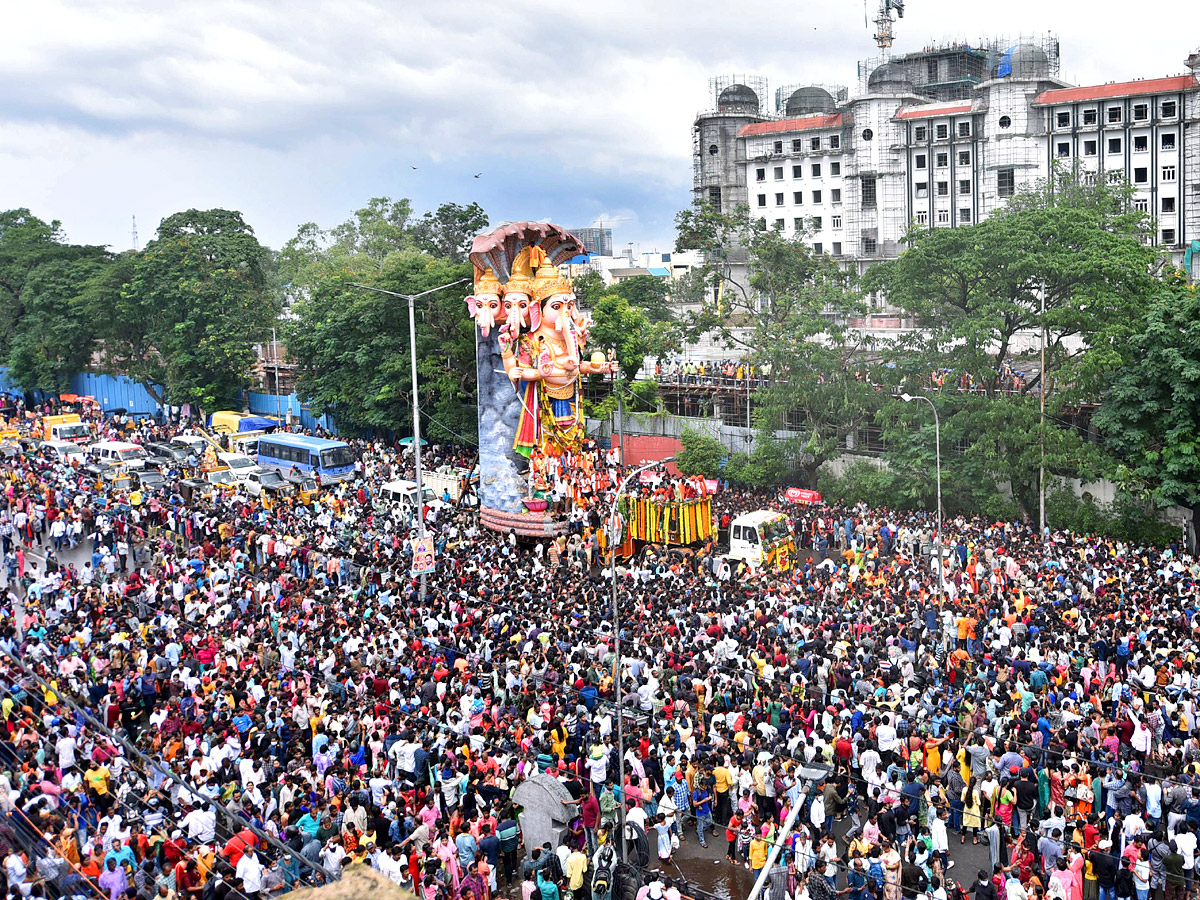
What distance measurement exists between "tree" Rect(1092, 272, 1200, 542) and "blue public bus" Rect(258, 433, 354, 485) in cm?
2590

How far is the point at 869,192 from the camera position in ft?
230

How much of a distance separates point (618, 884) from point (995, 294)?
24.2m

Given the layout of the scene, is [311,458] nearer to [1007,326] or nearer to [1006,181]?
[1007,326]

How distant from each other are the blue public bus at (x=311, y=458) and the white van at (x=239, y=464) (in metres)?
0.64

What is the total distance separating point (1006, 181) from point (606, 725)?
5560 centimetres

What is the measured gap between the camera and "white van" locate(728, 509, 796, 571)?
1188 inches

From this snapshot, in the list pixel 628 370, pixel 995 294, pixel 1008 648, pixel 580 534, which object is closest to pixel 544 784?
pixel 1008 648

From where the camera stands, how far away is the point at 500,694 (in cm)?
2025

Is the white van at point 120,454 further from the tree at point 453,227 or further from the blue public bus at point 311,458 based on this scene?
the tree at point 453,227

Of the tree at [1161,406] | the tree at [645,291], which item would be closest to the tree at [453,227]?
the tree at [645,291]

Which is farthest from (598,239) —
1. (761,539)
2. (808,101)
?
(761,539)

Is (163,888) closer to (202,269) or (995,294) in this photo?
(995,294)

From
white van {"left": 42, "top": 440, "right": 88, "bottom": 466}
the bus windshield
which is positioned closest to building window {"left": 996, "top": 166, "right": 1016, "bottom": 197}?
the bus windshield

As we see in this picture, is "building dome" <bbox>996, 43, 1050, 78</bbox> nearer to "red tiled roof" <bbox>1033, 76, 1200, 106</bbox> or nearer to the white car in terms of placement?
"red tiled roof" <bbox>1033, 76, 1200, 106</bbox>
